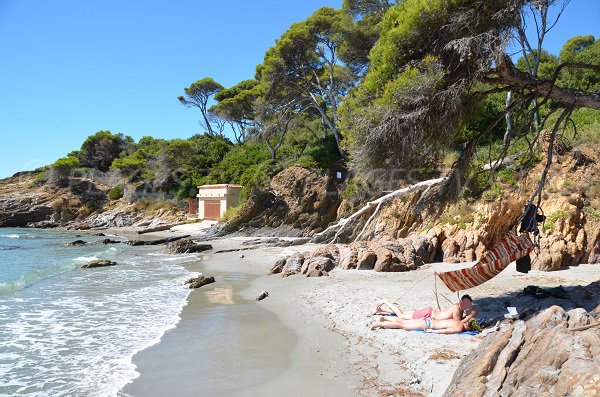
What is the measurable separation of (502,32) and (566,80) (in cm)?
1939

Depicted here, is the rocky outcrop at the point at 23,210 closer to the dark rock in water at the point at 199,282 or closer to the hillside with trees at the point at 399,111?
the hillside with trees at the point at 399,111

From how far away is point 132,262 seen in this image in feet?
56.1

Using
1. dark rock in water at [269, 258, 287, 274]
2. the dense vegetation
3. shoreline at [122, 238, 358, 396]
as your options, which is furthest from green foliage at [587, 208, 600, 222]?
dark rock in water at [269, 258, 287, 274]

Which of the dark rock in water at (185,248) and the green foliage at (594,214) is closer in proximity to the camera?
the green foliage at (594,214)

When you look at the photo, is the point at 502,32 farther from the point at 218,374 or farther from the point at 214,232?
the point at 214,232

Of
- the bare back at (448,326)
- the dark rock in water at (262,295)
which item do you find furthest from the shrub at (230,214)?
the bare back at (448,326)

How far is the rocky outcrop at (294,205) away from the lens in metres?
27.9

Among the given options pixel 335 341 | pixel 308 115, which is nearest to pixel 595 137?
pixel 335 341

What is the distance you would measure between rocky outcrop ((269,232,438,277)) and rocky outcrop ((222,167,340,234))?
46.1 feet

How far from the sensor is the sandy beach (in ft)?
15.5

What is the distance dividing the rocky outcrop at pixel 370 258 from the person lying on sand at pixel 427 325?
4.87 m

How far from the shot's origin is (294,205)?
93.8 ft

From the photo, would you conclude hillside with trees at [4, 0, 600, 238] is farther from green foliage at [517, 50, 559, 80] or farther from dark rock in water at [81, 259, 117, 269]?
dark rock in water at [81, 259, 117, 269]

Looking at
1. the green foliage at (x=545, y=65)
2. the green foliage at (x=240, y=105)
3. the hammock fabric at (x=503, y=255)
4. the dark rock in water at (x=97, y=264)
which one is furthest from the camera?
the green foliage at (x=240, y=105)
